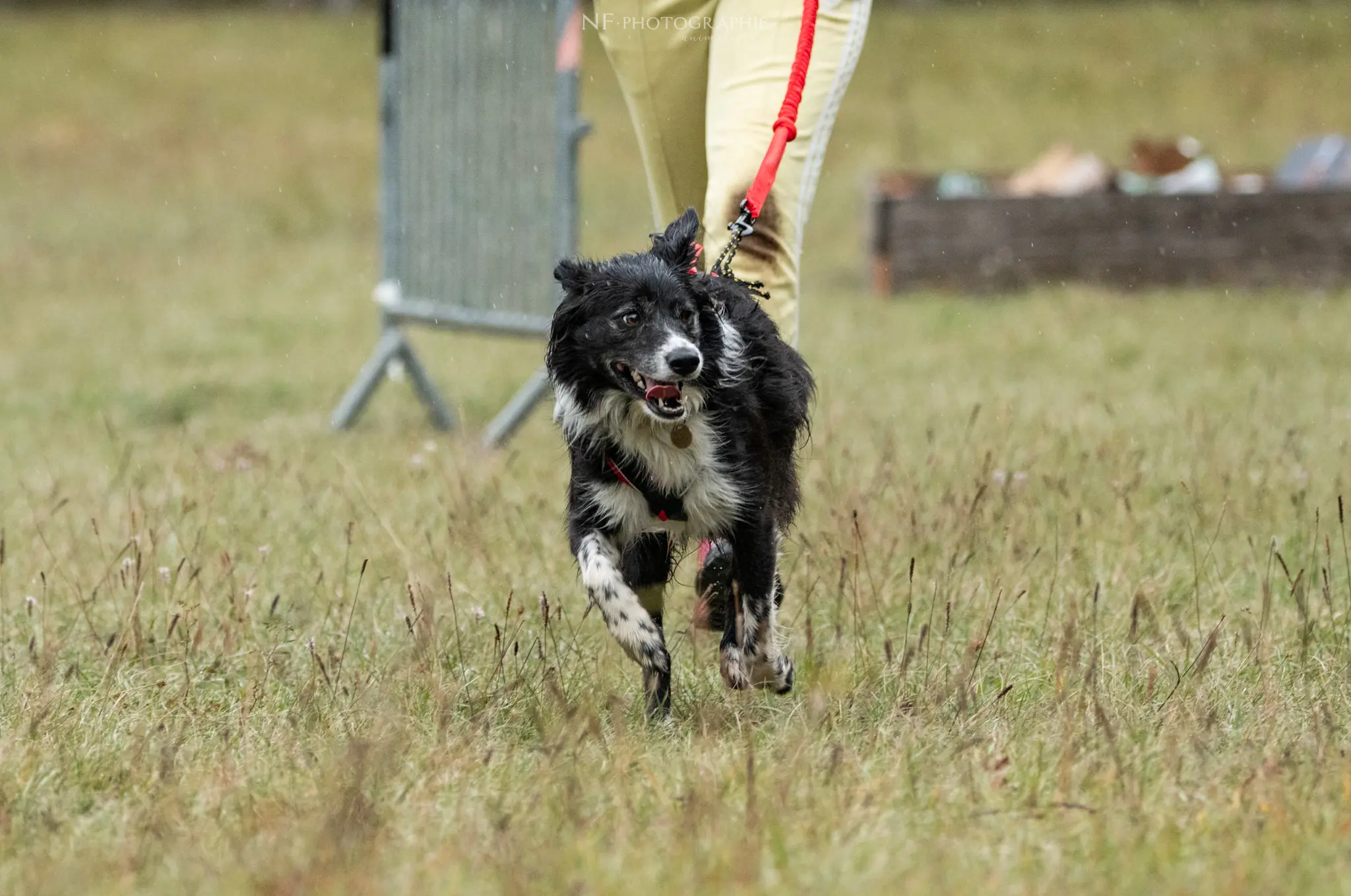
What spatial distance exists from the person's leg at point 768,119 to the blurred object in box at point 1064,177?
682cm

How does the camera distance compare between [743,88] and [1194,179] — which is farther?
[1194,179]

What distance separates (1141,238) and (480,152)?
4939mm

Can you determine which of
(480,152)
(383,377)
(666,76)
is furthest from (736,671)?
(383,377)

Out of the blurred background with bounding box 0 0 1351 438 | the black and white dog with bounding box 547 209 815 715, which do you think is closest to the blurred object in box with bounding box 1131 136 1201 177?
the blurred background with bounding box 0 0 1351 438

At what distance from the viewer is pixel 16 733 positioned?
10.5 ft

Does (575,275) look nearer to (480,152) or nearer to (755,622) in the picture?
(755,622)

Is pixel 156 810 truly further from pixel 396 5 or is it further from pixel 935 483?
pixel 396 5

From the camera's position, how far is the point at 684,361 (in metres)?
3.34

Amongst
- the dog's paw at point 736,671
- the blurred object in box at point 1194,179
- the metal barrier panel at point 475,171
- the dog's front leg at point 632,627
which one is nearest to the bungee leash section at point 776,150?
the dog's front leg at point 632,627

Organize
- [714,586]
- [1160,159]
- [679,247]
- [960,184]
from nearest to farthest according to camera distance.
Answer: [679,247], [714,586], [1160,159], [960,184]

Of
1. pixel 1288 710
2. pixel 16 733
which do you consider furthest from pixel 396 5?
pixel 1288 710

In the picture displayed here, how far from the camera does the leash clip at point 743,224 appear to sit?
3.71m

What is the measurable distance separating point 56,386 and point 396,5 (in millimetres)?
2940

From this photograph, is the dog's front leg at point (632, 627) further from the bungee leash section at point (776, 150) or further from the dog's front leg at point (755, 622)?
the bungee leash section at point (776, 150)
